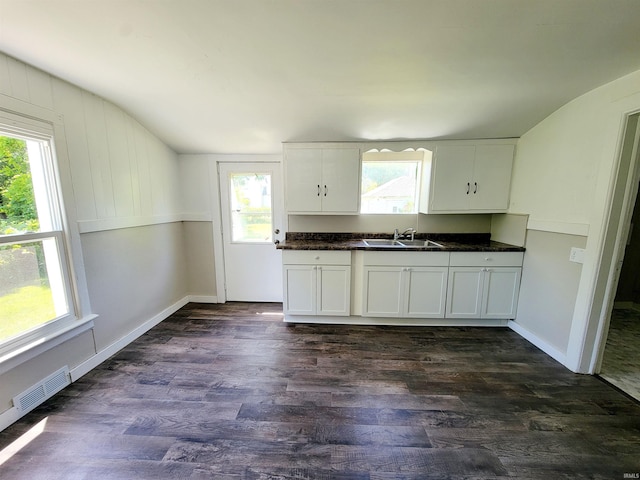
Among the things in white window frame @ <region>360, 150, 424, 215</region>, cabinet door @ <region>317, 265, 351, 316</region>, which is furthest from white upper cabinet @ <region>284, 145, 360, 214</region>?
cabinet door @ <region>317, 265, 351, 316</region>

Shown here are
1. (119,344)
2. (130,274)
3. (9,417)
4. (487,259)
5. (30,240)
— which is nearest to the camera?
(9,417)

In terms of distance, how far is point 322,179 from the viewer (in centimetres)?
281

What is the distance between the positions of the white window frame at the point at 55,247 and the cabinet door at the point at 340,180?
2246 mm

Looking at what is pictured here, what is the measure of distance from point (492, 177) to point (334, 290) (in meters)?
2.20

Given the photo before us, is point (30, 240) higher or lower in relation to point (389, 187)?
lower

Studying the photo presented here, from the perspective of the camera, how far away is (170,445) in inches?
54.1

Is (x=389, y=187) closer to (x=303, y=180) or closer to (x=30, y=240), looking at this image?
(x=303, y=180)

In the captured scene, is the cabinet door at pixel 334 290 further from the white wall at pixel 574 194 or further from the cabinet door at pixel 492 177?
the white wall at pixel 574 194

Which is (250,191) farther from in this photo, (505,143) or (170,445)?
(505,143)

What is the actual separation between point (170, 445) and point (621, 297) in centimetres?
527

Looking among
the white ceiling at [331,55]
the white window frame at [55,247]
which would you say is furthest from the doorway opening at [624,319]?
the white window frame at [55,247]

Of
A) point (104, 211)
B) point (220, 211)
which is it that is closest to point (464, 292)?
point (220, 211)

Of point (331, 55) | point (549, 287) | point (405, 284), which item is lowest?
point (405, 284)

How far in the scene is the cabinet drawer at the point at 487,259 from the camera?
2.57 meters
